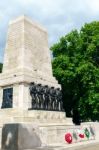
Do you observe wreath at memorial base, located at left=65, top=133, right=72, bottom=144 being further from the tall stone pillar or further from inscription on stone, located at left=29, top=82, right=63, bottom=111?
the tall stone pillar

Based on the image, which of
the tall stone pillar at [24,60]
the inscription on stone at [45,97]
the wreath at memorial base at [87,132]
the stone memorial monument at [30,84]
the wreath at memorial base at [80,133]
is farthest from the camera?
the wreath at memorial base at [87,132]

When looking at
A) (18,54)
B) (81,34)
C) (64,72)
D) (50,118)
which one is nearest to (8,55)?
(18,54)

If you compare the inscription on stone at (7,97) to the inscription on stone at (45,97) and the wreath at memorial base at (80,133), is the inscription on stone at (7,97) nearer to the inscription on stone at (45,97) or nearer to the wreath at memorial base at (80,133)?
the inscription on stone at (45,97)

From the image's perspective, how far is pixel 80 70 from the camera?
1139 inches

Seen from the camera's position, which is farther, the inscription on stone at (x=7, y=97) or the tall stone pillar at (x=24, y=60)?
the inscription on stone at (x=7, y=97)

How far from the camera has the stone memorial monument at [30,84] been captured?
18484mm

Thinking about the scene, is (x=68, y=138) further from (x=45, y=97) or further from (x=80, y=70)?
(x=80, y=70)

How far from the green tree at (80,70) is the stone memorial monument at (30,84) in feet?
22.1

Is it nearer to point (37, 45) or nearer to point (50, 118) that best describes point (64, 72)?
point (37, 45)

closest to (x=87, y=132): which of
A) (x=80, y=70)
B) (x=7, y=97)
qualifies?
(x=7, y=97)

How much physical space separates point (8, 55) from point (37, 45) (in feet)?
8.95

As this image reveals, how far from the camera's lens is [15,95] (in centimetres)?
1959

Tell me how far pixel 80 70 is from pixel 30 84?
1028 centimetres

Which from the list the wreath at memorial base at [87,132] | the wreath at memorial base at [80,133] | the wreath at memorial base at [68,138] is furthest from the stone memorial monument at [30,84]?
the wreath at memorial base at [87,132]
